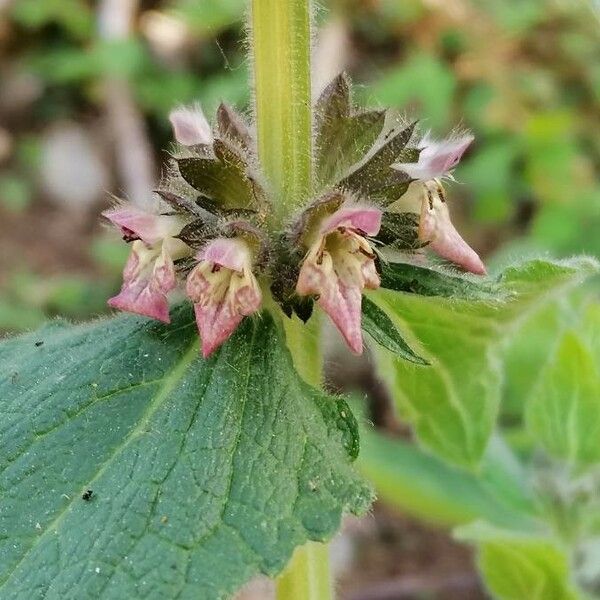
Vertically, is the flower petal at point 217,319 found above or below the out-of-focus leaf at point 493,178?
above

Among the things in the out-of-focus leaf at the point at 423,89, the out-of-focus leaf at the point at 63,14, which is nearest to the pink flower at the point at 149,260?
the out-of-focus leaf at the point at 423,89

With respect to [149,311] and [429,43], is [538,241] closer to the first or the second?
[429,43]

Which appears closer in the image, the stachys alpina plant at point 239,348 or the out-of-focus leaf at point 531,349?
the stachys alpina plant at point 239,348

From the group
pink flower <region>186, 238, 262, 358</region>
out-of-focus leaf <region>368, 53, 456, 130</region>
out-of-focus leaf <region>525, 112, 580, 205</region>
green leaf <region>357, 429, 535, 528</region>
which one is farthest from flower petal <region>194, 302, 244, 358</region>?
out-of-focus leaf <region>368, 53, 456, 130</region>

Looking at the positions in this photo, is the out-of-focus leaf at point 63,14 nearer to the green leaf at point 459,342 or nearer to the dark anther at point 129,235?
the green leaf at point 459,342

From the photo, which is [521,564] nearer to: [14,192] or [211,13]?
[211,13]

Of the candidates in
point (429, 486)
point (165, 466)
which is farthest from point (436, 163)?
point (429, 486)
